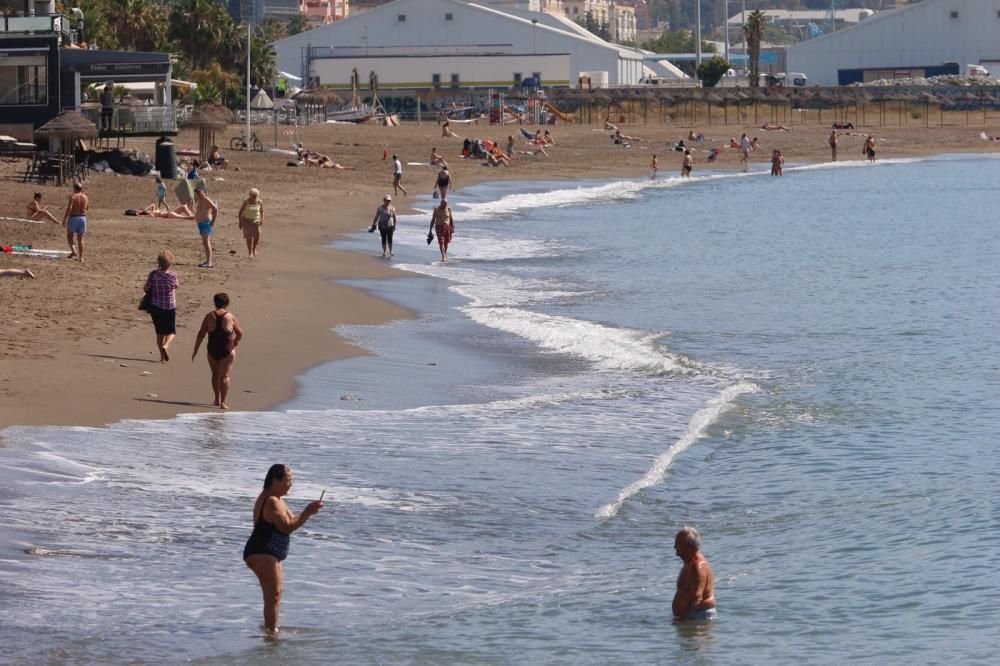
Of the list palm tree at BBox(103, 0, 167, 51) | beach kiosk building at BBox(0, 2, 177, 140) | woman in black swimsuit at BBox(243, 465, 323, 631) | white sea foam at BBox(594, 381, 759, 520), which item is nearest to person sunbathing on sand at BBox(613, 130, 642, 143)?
palm tree at BBox(103, 0, 167, 51)

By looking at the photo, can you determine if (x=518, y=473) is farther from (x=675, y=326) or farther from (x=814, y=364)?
(x=675, y=326)

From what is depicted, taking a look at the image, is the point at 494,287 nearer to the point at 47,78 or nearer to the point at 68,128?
the point at 68,128

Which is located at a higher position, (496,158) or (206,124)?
(206,124)

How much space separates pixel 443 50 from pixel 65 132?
76.9 metres

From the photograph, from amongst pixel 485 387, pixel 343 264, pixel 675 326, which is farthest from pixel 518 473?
pixel 343 264

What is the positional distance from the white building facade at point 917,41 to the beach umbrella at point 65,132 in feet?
287

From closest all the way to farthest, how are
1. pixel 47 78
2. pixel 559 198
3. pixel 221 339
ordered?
pixel 221 339 → pixel 47 78 → pixel 559 198

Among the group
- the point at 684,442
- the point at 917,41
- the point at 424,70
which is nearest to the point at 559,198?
the point at 684,442

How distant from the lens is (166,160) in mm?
41781

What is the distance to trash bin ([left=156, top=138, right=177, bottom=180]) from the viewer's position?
41594 millimetres

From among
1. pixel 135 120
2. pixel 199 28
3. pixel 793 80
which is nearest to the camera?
pixel 135 120

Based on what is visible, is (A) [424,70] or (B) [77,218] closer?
(B) [77,218]

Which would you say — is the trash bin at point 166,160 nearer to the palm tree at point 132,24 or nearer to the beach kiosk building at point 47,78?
the beach kiosk building at point 47,78

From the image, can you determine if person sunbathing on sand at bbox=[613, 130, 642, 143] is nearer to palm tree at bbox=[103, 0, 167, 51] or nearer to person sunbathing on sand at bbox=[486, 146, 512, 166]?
person sunbathing on sand at bbox=[486, 146, 512, 166]
